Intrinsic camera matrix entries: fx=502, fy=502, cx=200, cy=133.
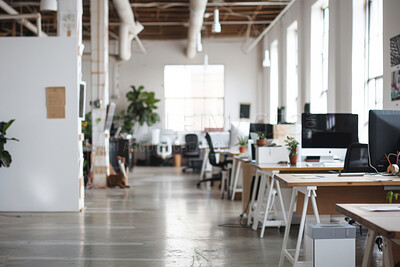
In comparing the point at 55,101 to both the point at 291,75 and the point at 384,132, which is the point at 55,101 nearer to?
the point at 384,132

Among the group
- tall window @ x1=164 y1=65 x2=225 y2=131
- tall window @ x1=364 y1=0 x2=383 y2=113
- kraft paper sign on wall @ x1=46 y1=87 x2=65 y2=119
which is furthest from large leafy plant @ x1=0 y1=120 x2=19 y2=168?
tall window @ x1=164 y1=65 x2=225 y2=131

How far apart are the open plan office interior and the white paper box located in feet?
0.05

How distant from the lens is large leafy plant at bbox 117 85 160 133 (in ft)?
51.2

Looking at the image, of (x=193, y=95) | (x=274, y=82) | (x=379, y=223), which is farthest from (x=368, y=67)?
(x=193, y=95)

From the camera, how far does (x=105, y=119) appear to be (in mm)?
9883

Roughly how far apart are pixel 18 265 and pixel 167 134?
12275mm

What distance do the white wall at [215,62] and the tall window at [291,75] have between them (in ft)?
12.4

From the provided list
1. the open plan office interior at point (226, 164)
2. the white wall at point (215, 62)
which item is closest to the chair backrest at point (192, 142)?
the open plan office interior at point (226, 164)

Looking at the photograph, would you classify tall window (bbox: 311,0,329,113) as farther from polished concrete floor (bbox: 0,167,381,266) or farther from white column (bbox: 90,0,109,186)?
white column (bbox: 90,0,109,186)

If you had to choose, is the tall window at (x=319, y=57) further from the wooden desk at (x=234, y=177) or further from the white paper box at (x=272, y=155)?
the white paper box at (x=272, y=155)

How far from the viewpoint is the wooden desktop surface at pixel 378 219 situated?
6.42ft

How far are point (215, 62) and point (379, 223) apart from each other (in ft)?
48.2

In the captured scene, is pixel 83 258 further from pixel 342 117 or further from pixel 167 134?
pixel 167 134

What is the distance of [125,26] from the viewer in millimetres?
12688
